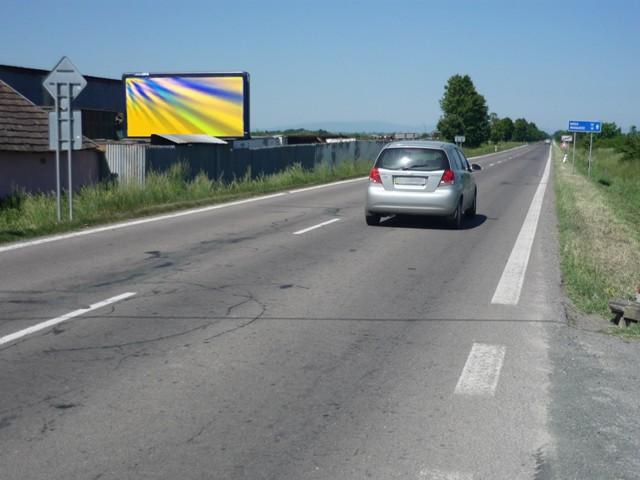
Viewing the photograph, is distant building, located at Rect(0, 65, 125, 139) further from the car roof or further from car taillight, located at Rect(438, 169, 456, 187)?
car taillight, located at Rect(438, 169, 456, 187)

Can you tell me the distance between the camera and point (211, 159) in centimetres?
2644

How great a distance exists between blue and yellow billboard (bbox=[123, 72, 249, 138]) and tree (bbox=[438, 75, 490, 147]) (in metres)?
77.0

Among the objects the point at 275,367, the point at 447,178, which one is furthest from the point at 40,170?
the point at 275,367

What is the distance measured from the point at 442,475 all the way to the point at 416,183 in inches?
444

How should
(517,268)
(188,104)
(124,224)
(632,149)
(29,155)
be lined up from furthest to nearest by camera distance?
(632,149)
(188,104)
(29,155)
(124,224)
(517,268)

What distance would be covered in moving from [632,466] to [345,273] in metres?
6.09

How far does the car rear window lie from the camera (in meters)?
15.2

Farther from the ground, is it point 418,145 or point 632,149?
point 418,145

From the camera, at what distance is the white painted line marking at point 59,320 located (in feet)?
22.0

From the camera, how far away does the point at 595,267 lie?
10711 millimetres

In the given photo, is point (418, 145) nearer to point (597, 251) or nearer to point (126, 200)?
point (597, 251)

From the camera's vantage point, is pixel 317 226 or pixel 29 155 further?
pixel 29 155

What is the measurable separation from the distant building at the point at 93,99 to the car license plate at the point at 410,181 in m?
25.0

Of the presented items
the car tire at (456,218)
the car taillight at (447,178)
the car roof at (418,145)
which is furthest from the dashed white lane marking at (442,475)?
the car roof at (418,145)
